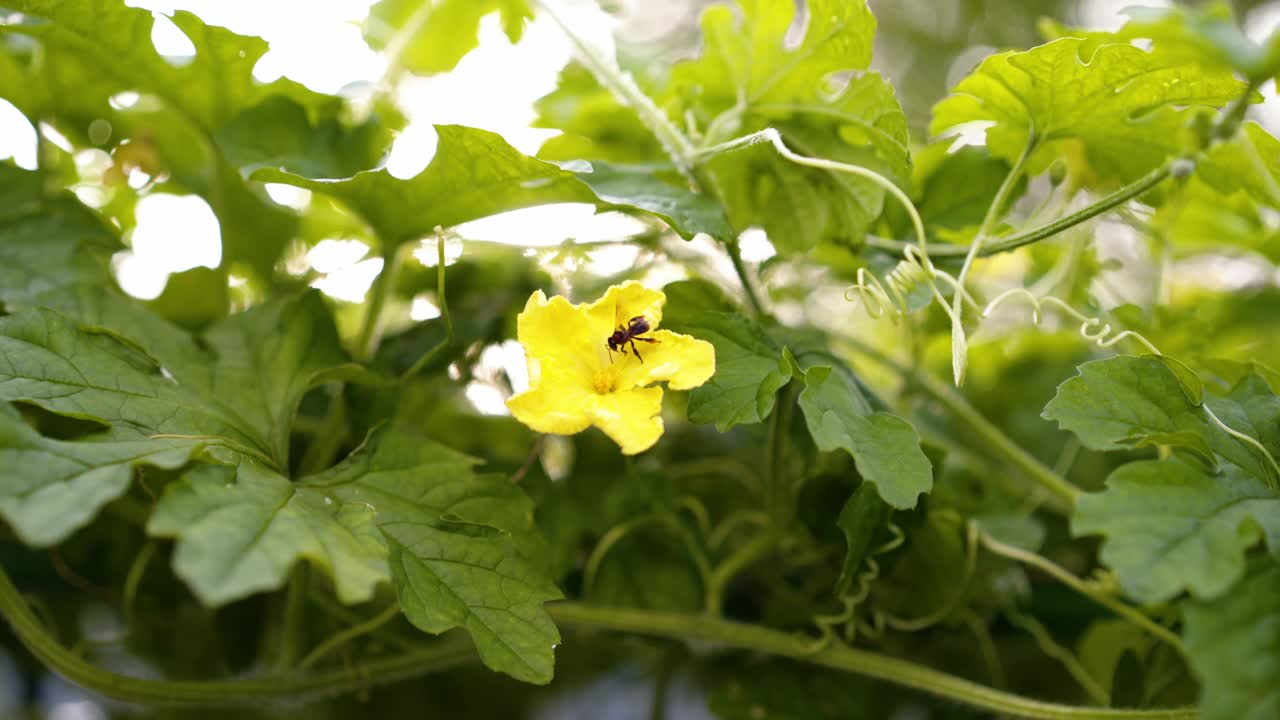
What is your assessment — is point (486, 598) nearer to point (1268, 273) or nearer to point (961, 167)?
point (961, 167)

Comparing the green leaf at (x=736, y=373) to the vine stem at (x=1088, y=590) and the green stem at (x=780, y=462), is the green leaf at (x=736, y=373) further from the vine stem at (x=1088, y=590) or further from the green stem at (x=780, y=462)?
the vine stem at (x=1088, y=590)

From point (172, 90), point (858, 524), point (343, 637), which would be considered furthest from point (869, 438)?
point (172, 90)

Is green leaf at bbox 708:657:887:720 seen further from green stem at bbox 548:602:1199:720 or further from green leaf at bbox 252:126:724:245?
green leaf at bbox 252:126:724:245

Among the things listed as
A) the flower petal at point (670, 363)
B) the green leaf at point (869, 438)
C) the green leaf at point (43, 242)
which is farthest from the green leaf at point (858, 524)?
the green leaf at point (43, 242)

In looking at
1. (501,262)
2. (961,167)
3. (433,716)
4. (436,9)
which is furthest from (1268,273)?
(433,716)

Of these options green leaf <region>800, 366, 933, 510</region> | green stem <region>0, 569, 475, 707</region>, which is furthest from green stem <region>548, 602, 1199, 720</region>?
green leaf <region>800, 366, 933, 510</region>

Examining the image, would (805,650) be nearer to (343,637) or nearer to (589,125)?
(343,637)

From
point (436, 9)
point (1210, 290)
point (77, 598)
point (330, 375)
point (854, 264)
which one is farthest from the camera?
point (1210, 290)
